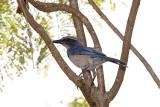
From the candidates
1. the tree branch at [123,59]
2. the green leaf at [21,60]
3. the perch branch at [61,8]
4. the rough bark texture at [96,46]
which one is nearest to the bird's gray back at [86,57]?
the rough bark texture at [96,46]

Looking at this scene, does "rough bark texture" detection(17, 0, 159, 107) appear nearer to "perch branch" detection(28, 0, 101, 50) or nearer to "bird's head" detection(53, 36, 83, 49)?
"perch branch" detection(28, 0, 101, 50)

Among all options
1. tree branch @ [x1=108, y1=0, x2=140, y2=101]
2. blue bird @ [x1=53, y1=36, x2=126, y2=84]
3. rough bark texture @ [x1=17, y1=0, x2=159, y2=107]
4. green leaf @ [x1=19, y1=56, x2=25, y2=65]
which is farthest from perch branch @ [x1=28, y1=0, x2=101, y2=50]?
green leaf @ [x1=19, y1=56, x2=25, y2=65]

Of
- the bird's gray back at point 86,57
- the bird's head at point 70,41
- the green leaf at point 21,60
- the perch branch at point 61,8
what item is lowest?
the green leaf at point 21,60

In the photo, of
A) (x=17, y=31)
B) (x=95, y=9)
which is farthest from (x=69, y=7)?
(x=17, y=31)

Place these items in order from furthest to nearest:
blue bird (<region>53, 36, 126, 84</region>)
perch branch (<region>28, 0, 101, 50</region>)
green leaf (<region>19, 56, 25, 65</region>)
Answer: green leaf (<region>19, 56, 25, 65</region>) < perch branch (<region>28, 0, 101, 50</region>) < blue bird (<region>53, 36, 126, 84</region>)

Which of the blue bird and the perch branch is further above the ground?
the perch branch

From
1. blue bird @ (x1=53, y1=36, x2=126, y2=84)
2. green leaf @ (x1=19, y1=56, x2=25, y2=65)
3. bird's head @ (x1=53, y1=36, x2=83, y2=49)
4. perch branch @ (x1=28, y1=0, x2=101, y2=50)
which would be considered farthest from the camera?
green leaf @ (x1=19, y1=56, x2=25, y2=65)

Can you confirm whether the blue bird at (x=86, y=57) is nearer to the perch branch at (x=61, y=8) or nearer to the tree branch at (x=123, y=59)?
the tree branch at (x=123, y=59)

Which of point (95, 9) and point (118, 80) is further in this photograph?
point (95, 9)

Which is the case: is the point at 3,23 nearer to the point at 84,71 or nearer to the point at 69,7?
the point at 69,7

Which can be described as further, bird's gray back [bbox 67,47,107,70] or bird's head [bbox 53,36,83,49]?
A: bird's head [bbox 53,36,83,49]

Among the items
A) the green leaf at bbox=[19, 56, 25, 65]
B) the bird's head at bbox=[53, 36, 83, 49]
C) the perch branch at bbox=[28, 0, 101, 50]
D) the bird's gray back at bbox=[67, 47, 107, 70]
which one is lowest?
the green leaf at bbox=[19, 56, 25, 65]

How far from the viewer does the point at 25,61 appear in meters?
4.45

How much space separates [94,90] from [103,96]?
0.32 ft
